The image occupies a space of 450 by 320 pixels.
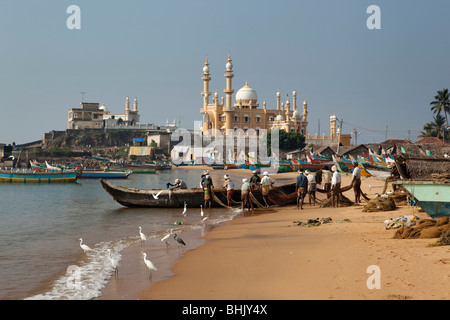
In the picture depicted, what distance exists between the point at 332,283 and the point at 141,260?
4.86 meters

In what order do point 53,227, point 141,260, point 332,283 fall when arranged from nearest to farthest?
point 332,283
point 141,260
point 53,227

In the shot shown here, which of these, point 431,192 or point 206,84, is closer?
point 431,192

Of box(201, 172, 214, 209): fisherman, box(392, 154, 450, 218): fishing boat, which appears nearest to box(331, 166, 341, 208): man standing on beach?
box(201, 172, 214, 209): fisherman

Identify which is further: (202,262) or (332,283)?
(202,262)

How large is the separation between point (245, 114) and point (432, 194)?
268 ft

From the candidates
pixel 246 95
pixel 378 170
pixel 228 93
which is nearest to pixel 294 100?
pixel 246 95

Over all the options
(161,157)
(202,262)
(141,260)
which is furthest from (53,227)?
(161,157)

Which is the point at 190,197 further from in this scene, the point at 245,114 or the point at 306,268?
the point at 245,114

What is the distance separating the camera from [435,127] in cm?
7994

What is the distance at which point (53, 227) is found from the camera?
1834 centimetres

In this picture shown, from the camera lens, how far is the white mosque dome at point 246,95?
96.3 meters

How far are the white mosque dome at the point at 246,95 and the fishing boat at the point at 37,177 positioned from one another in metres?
52.6
